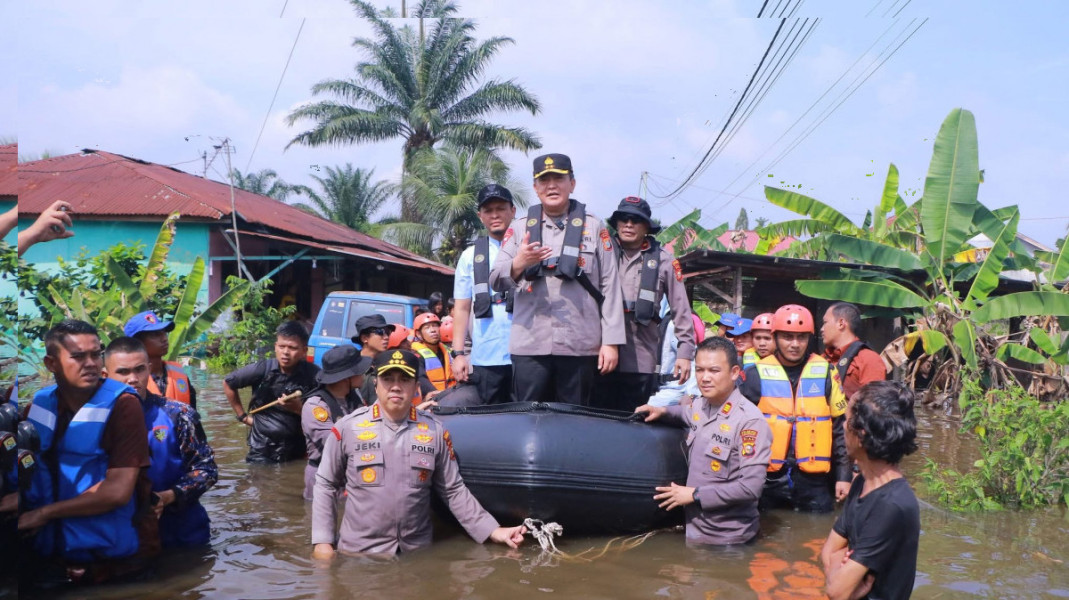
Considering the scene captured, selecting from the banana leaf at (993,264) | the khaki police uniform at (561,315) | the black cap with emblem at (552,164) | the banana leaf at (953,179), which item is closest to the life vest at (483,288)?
the khaki police uniform at (561,315)

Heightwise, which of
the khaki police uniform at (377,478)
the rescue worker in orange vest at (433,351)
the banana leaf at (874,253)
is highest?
the banana leaf at (874,253)

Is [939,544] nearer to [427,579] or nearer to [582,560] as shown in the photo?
[582,560]

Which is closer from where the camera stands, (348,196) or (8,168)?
(8,168)

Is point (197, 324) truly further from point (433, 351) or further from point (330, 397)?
point (330, 397)

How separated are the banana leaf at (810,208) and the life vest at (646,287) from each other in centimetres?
667

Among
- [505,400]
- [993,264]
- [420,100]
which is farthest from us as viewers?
[420,100]

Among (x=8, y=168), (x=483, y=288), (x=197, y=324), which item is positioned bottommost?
(x=197, y=324)

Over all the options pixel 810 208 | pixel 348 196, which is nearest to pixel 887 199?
pixel 810 208

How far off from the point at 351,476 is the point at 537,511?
949 millimetres

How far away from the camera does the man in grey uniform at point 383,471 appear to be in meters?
4.00

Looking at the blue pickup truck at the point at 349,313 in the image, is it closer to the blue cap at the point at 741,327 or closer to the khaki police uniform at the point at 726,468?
the blue cap at the point at 741,327

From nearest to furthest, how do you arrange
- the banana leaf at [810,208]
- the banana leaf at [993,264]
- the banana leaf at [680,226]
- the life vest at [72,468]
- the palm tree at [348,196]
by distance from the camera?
the life vest at [72,468], the banana leaf at [993,264], the banana leaf at [810,208], the banana leaf at [680,226], the palm tree at [348,196]

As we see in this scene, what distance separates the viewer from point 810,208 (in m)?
11.3

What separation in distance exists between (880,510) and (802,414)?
2697 mm
